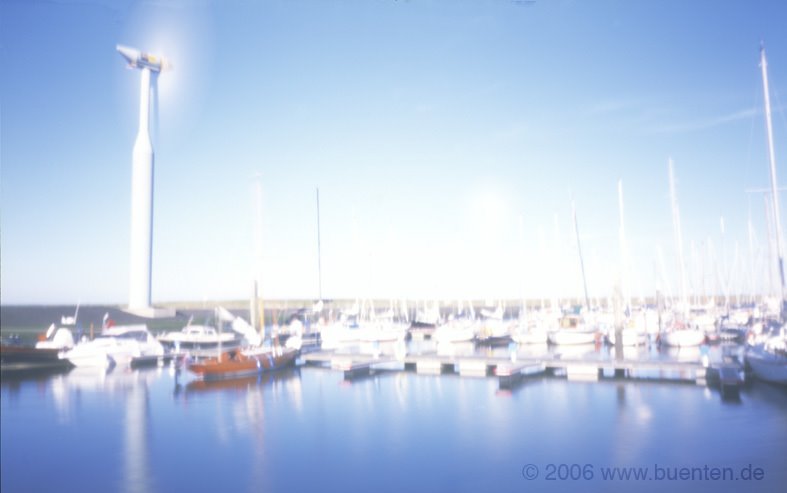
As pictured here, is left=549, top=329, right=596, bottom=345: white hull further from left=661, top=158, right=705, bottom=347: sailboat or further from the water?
the water

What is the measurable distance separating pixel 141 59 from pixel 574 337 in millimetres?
39094

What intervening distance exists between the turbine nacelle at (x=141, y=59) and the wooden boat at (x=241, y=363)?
1866 cm

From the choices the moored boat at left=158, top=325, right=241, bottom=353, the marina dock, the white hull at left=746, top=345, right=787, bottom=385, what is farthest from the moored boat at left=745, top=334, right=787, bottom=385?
the moored boat at left=158, top=325, right=241, bottom=353

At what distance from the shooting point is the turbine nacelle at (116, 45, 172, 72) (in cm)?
1539

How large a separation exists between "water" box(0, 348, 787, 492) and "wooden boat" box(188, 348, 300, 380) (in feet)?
4.95

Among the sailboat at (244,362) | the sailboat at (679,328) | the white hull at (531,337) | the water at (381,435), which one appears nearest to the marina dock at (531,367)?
the water at (381,435)

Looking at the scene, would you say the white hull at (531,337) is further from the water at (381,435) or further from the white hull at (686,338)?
the water at (381,435)

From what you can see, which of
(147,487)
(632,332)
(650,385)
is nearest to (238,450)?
(147,487)

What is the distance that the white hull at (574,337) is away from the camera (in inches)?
1871

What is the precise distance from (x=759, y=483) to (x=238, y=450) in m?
14.8

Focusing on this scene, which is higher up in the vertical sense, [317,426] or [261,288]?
[261,288]

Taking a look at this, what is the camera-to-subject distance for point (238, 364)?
34094 mm

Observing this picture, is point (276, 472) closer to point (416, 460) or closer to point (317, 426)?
point (416, 460)

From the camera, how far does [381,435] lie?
2127 centimetres
